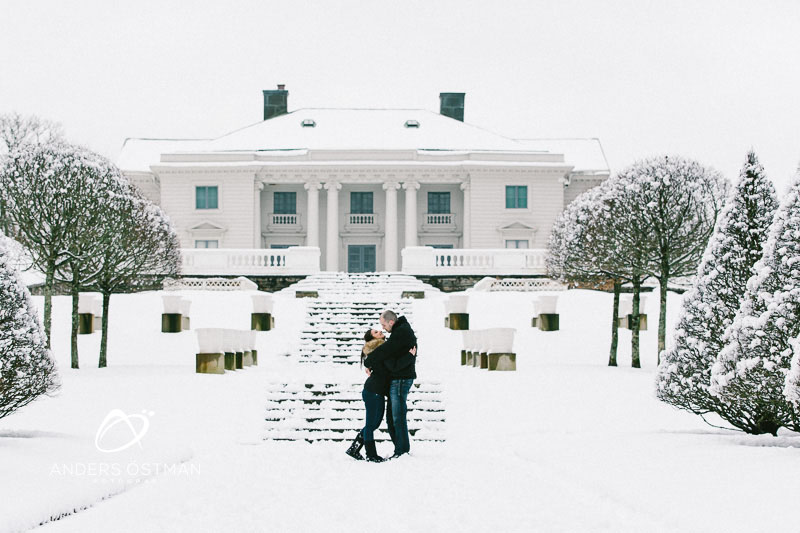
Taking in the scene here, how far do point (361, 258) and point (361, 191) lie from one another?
153 inches

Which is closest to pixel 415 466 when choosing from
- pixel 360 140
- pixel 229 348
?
pixel 229 348

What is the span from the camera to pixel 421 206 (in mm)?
48875

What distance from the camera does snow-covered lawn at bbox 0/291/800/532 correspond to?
766 cm

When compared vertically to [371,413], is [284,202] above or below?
above

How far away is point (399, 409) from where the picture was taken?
11.0 m

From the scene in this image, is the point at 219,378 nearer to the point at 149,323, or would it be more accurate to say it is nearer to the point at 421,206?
the point at 149,323

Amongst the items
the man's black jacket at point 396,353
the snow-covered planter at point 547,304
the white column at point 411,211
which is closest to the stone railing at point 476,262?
the snow-covered planter at point 547,304

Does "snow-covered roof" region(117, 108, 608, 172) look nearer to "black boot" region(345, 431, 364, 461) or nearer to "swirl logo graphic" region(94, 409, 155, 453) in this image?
"swirl logo graphic" region(94, 409, 155, 453)

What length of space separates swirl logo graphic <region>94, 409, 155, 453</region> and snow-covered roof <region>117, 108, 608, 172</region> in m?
33.1

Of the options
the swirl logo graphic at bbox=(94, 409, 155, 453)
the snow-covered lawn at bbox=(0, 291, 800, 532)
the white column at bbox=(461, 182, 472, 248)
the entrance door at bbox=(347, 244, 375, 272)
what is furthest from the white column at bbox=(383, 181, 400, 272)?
the swirl logo graphic at bbox=(94, 409, 155, 453)

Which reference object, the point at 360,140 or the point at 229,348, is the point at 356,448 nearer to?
the point at 229,348

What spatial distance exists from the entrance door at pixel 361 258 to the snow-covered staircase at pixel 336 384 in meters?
15.7

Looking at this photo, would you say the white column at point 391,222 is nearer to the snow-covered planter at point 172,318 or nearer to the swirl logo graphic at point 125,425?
the snow-covered planter at point 172,318

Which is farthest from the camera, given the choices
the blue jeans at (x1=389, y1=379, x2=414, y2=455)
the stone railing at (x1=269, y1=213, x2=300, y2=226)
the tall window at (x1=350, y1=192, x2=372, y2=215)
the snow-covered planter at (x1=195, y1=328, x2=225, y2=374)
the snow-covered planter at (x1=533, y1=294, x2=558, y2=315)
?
the tall window at (x1=350, y1=192, x2=372, y2=215)
